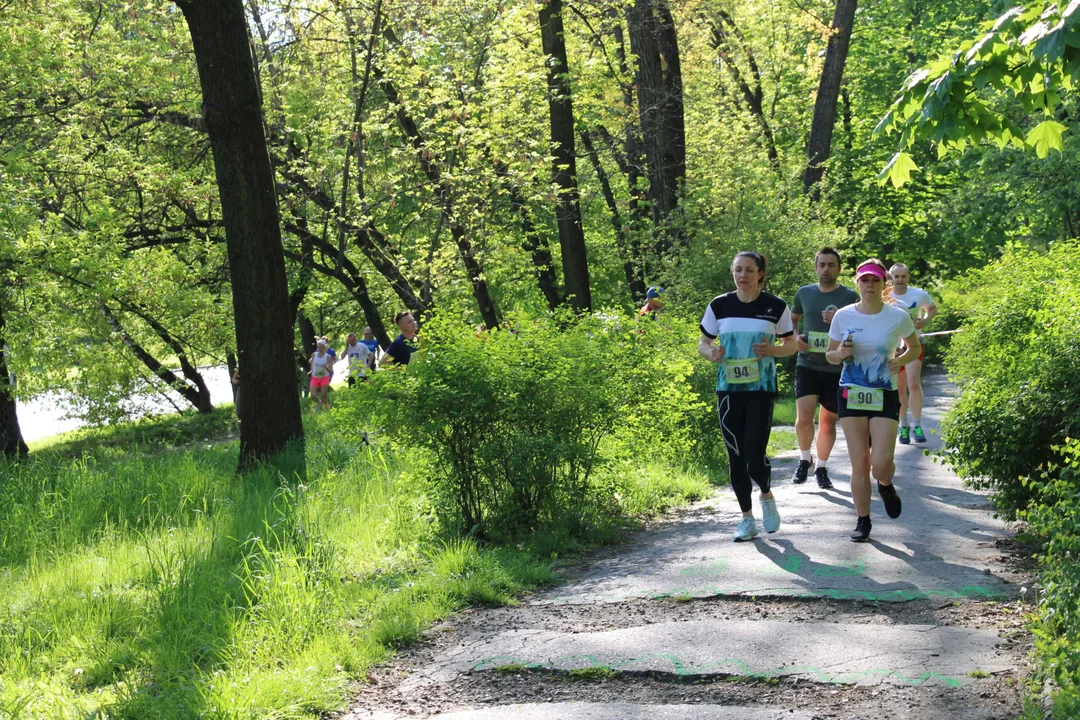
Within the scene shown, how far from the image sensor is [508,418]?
8.12 m

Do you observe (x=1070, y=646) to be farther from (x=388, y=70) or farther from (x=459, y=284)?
(x=459, y=284)

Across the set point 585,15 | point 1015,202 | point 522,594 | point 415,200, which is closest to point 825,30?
point 585,15

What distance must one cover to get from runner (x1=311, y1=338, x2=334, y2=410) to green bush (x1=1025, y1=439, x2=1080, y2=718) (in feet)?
65.5

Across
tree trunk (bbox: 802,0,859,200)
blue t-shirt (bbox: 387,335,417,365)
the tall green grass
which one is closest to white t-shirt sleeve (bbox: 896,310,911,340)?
the tall green grass

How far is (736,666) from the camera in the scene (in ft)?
17.0

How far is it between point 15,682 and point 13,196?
40.8ft

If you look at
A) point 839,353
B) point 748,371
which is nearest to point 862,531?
point 839,353

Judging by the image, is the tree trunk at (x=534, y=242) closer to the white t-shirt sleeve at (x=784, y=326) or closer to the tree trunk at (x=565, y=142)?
the tree trunk at (x=565, y=142)

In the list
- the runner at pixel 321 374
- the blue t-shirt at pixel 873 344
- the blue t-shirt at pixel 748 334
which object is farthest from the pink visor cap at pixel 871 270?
the runner at pixel 321 374

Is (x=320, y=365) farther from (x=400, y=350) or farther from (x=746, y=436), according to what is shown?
(x=746, y=436)

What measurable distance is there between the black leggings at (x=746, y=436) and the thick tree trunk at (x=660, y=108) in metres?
12.9

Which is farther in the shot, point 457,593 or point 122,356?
point 122,356

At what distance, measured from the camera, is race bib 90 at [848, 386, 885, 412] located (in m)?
7.52

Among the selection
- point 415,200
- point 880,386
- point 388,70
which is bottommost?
point 880,386
